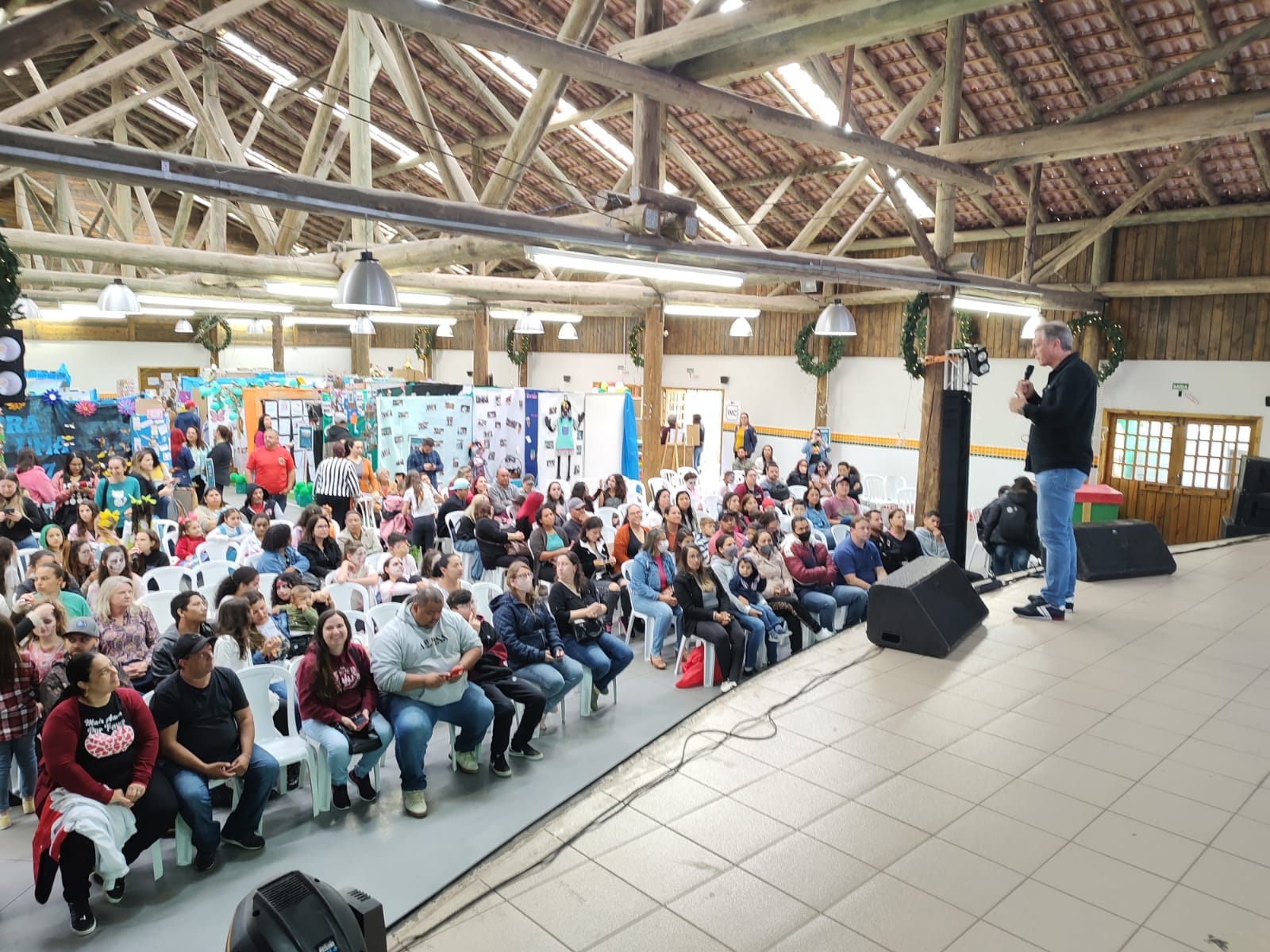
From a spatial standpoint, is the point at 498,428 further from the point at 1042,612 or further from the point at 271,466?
the point at 1042,612

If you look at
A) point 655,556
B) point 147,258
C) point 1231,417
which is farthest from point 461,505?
point 1231,417

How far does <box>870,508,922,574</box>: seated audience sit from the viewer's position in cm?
745

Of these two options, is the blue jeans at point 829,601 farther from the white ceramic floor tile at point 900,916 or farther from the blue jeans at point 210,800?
the blue jeans at point 210,800

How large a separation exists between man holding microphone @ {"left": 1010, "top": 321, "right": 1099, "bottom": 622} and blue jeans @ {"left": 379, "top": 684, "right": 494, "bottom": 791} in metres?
3.31

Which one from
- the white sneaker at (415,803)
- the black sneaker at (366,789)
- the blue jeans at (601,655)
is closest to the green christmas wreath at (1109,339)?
the blue jeans at (601,655)

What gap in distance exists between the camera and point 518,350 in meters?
21.2

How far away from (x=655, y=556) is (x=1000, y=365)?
860 centimetres

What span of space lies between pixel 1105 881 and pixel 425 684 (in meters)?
3.13

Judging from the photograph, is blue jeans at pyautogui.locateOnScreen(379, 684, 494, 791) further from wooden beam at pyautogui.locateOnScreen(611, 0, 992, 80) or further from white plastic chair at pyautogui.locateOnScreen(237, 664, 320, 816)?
wooden beam at pyautogui.locateOnScreen(611, 0, 992, 80)

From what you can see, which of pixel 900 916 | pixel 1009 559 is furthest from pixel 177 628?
pixel 1009 559

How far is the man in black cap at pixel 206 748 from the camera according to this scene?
3.64m

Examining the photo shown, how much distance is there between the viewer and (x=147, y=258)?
895 centimetres

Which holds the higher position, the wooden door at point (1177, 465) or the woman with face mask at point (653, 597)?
the wooden door at point (1177, 465)

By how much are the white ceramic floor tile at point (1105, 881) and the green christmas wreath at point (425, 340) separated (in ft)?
71.8
